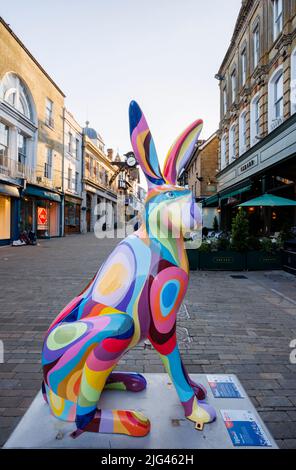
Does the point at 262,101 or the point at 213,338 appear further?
the point at 262,101

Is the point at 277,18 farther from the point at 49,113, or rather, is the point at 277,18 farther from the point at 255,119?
the point at 49,113

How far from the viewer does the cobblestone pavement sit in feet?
8.69

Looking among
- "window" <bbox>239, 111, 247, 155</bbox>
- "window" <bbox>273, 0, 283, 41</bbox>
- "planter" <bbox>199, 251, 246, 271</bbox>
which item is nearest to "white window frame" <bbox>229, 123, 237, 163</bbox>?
"window" <bbox>239, 111, 247, 155</bbox>

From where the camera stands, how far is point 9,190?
16.5 m

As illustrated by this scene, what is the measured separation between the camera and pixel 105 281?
183 cm

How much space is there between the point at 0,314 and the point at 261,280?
23.0 ft

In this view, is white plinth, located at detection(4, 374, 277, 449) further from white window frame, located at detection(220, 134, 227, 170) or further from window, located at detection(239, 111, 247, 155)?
white window frame, located at detection(220, 134, 227, 170)

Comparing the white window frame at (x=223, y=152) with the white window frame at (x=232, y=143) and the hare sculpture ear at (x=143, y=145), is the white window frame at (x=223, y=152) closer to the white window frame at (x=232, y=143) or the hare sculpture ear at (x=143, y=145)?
the white window frame at (x=232, y=143)

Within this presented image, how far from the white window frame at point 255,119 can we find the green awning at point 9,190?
14.7 meters

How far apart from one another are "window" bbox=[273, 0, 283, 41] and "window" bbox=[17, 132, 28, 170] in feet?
55.4

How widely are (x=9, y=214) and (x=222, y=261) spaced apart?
1455 cm

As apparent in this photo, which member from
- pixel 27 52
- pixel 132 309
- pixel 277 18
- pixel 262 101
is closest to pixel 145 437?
pixel 132 309

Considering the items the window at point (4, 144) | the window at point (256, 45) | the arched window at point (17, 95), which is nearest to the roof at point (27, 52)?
the arched window at point (17, 95)
